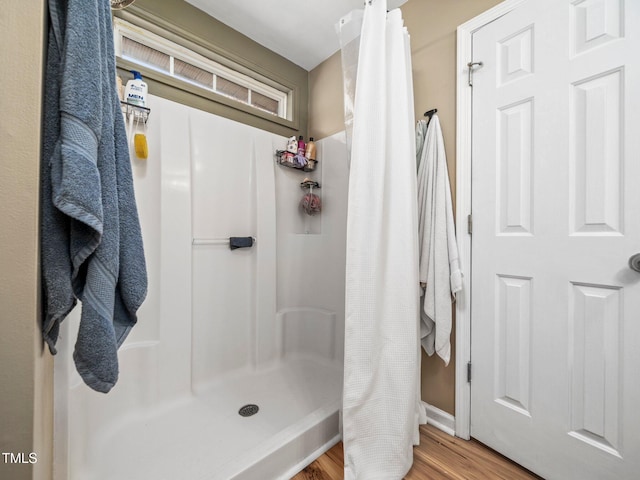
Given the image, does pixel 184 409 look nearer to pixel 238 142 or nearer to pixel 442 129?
pixel 238 142

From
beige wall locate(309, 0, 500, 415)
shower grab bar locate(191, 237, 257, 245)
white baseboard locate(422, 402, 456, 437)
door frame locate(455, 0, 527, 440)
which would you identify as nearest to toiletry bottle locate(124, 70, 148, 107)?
shower grab bar locate(191, 237, 257, 245)

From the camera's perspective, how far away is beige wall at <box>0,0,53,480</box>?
383 mm

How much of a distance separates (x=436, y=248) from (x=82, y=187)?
1260 millimetres

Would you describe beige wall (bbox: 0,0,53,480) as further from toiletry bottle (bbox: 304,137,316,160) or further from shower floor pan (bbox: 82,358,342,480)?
toiletry bottle (bbox: 304,137,316,160)

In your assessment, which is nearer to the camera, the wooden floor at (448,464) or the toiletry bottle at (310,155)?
the wooden floor at (448,464)

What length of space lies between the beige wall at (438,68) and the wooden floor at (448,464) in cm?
16

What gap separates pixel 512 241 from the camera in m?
1.13

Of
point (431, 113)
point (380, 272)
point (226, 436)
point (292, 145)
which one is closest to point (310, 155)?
point (292, 145)

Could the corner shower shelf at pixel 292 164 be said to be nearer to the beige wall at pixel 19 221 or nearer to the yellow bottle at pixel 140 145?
the yellow bottle at pixel 140 145

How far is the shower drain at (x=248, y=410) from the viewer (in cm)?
135

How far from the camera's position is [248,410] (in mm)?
1379

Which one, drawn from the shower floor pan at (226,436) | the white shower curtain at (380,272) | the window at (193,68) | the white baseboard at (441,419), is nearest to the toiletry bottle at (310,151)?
the window at (193,68)

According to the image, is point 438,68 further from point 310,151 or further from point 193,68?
point 193,68

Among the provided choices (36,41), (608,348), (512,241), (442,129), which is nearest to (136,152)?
(36,41)
